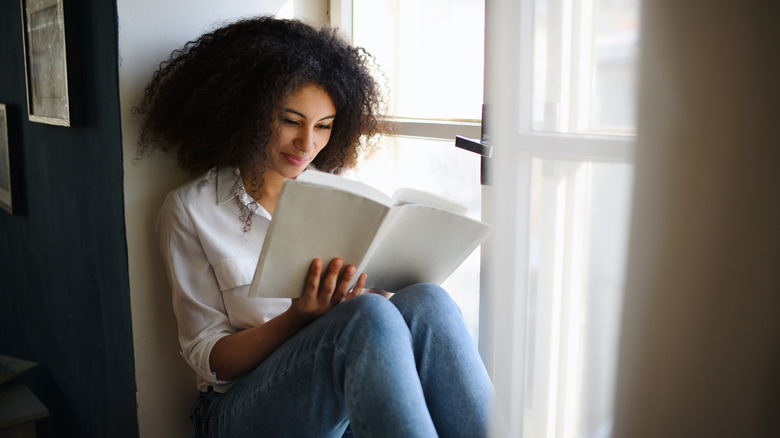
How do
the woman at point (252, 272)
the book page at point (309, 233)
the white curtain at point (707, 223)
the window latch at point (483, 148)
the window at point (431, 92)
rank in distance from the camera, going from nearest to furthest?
1. the white curtain at point (707, 223)
2. the book page at point (309, 233)
3. the woman at point (252, 272)
4. the window latch at point (483, 148)
5. the window at point (431, 92)

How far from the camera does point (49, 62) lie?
1.37 m

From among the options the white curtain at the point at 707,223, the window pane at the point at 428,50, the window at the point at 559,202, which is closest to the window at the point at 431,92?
the window pane at the point at 428,50

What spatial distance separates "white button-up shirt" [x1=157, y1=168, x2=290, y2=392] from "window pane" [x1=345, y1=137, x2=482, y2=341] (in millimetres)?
366

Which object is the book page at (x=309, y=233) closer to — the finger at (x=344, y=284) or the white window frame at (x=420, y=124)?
the finger at (x=344, y=284)

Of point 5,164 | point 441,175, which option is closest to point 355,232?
point 441,175

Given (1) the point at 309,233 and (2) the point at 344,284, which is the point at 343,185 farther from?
(2) the point at 344,284

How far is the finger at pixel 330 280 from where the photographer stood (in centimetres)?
94

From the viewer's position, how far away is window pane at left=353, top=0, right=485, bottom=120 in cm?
130

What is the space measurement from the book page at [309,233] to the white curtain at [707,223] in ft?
1.19

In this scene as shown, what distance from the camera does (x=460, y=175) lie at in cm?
137

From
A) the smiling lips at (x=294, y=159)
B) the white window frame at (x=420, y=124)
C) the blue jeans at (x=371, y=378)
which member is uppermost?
the white window frame at (x=420, y=124)

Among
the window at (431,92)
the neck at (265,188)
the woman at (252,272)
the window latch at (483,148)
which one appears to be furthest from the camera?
the window at (431,92)

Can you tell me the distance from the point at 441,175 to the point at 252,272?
0.49 metres

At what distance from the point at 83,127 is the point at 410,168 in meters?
0.72
